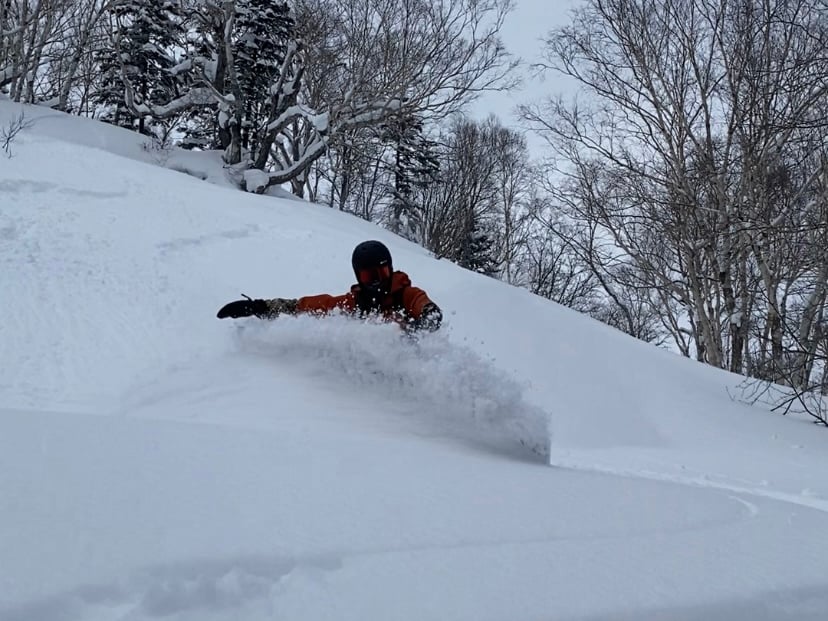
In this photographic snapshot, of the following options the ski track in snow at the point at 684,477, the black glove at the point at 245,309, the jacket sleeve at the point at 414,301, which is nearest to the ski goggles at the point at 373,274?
the jacket sleeve at the point at 414,301

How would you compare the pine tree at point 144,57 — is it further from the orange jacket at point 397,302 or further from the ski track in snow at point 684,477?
the ski track in snow at point 684,477

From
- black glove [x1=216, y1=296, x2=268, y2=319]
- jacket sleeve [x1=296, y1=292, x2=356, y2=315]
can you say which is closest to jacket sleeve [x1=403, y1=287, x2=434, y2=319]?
jacket sleeve [x1=296, y1=292, x2=356, y2=315]

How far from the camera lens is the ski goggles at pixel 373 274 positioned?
4.20m

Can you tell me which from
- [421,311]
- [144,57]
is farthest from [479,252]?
[421,311]

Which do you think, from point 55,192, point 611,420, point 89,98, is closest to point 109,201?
point 55,192

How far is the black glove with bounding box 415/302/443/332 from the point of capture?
3939 millimetres

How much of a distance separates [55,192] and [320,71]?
9669 mm

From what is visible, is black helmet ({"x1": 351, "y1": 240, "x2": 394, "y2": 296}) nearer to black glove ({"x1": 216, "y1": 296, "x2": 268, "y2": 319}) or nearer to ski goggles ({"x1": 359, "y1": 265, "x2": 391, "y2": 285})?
ski goggles ({"x1": 359, "y1": 265, "x2": 391, "y2": 285})

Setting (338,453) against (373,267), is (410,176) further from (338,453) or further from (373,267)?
(338,453)

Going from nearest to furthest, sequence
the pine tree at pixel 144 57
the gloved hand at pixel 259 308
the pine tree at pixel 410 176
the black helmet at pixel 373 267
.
A: the black helmet at pixel 373 267
the gloved hand at pixel 259 308
the pine tree at pixel 144 57
the pine tree at pixel 410 176

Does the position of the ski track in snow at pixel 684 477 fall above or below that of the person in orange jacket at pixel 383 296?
below

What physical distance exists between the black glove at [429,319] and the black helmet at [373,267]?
390 millimetres

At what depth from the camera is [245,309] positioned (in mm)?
4809

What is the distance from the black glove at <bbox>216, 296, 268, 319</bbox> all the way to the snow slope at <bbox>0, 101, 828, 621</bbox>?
0.52 feet
